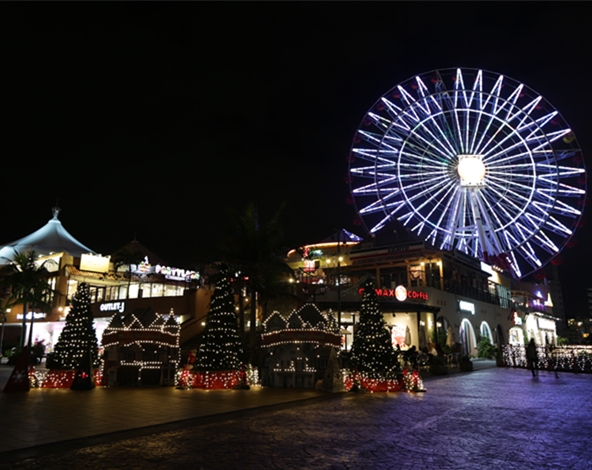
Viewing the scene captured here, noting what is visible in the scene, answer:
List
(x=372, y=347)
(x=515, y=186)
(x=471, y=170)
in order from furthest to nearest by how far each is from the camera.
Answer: (x=471, y=170) < (x=515, y=186) < (x=372, y=347)

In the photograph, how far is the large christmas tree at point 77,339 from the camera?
17.9 metres

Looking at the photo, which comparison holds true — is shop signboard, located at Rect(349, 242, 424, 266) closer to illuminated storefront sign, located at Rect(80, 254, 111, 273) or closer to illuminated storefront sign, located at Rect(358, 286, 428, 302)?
illuminated storefront sign, located at Rect(358, 286, 428, 302)

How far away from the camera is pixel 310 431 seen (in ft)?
30.6

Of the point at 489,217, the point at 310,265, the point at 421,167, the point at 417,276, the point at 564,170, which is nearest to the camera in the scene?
the point at 417,276

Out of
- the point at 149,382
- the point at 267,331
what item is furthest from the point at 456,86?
the point at 149,382

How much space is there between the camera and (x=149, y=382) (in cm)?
1847

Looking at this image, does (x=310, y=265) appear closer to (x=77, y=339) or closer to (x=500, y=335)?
(x=500, y=335)

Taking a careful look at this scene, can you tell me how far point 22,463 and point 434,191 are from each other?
37307mm

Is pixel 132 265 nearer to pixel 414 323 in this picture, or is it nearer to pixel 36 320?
pixel 36 320

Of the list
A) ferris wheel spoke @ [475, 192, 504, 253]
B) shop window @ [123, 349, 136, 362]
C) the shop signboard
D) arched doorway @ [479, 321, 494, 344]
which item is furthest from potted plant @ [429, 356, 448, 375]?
arched doorway @ [479, 321, 494, 344]

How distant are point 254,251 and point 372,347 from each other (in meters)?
7.90

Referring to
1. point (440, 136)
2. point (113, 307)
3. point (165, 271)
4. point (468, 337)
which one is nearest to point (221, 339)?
point (113, 307)

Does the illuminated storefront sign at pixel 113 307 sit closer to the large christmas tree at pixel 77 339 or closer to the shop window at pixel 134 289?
the shop window at pixel 134 289

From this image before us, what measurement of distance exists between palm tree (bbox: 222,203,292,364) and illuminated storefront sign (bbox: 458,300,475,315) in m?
20.7
